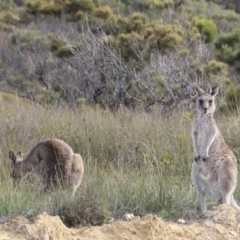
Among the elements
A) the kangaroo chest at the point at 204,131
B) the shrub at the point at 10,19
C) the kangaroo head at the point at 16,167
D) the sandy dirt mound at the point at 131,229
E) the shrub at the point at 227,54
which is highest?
the kangaroo chest at the point at 204,131

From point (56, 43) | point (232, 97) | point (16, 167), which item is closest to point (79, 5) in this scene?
point (56, 43)

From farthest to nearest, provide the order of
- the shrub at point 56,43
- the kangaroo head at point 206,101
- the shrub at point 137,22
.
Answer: the shrub at point 56,43 → the shrub at point 137,22 → the kangaroo head at point 206,101

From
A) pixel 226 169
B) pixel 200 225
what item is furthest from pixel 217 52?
pixel 200 225

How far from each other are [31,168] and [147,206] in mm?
2168

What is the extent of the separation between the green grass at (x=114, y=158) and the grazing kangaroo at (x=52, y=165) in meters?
0.17

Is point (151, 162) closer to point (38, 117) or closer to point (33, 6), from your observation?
point (38, 117)

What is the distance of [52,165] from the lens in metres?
8.80

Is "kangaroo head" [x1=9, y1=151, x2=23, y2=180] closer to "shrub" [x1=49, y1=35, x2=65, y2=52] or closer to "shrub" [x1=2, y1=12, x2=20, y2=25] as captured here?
"shrub" [x1=49, y1=35, x2=65, y2=52]

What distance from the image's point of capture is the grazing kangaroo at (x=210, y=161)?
7781 millimetres

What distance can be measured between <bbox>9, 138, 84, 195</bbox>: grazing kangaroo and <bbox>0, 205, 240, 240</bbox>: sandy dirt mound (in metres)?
2.06

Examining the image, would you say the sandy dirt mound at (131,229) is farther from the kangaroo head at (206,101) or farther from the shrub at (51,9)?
the shrub at (51,9)

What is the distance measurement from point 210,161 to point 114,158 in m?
2.50

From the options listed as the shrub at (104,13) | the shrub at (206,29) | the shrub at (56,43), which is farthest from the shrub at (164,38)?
the shrub at (56,43)

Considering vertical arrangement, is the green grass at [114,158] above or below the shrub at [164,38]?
below
